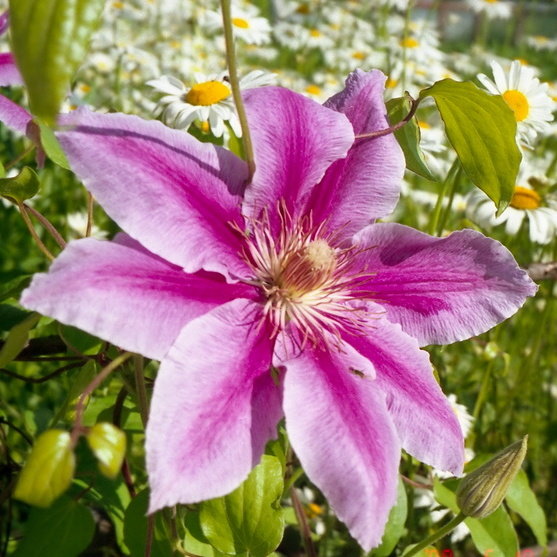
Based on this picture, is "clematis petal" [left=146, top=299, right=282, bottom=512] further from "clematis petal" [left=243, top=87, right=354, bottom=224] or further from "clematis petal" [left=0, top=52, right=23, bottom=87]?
"clematis petal" [left=0, top=52, right=23, bottom=87]

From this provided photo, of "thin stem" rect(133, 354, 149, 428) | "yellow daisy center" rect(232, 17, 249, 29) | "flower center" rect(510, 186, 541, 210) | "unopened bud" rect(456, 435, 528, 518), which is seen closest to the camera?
"thin stem" rect(133, 354, 149, 428)

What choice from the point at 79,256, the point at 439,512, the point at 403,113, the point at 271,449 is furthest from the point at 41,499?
the point at 439,512

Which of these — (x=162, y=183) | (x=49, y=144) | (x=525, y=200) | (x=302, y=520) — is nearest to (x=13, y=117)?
(x=49, y=144)

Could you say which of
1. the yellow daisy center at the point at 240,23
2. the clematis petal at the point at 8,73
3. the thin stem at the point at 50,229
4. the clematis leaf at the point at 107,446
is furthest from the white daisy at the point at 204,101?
the yellow daisy center at the point at 240,23

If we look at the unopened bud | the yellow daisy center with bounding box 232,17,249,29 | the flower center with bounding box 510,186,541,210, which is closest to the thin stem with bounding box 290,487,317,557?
the unopened bud

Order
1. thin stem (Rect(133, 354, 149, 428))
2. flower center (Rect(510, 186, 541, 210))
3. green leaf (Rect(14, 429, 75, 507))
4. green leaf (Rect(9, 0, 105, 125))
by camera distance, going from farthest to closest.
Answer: flower center (Rect(510, 186, 541, 210)) → thin stem (Rect(133, 354, 149, 428)) → green leaf (Rect(14, 429, 75, 507)) → green leaf (Rect(9, 0, 105, 125))

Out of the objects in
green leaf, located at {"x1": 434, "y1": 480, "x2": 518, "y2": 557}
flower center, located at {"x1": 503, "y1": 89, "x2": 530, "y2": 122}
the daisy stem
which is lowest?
green leaf, located at {"x1": 434, "y1": 480, "x2": 518, "y2": 557}

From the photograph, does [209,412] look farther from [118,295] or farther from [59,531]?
[59,531]

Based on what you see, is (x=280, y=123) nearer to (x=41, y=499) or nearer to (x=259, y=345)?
(x=259, y=345)
